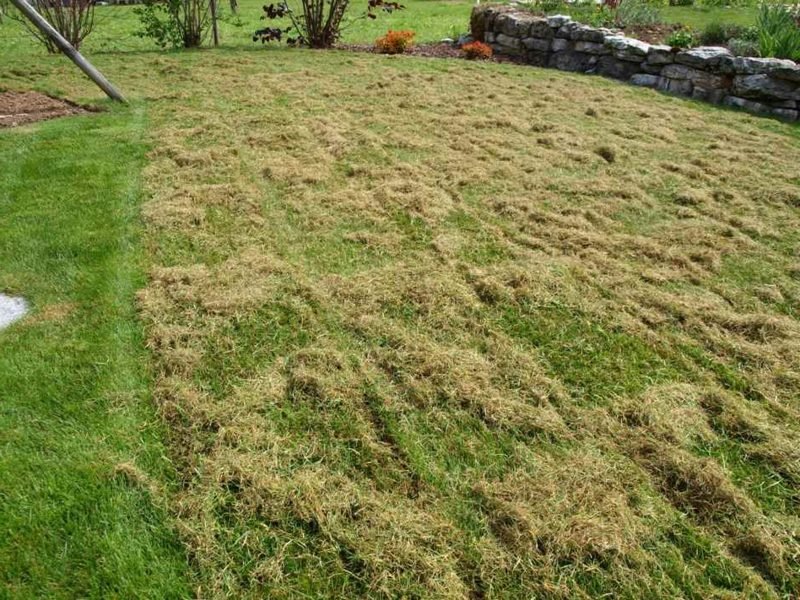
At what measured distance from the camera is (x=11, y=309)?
8.90ft

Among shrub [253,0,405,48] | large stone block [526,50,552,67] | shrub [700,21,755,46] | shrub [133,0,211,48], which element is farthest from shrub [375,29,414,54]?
shrub [700,21,755,46]

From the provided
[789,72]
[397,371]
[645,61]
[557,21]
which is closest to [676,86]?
[645,61]

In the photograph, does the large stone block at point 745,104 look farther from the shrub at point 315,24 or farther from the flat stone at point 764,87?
the shrub at point 315,24

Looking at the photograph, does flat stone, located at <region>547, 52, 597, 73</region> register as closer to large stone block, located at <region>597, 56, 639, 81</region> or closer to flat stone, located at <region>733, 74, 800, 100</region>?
large stone block, located at <region>597, 56, 639, 81</region>

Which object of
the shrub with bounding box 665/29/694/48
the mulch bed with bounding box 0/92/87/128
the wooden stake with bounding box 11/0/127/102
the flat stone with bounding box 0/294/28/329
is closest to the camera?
the flat stone with bounding box 0/294/28/329

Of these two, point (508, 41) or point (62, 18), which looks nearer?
point (62, 18)

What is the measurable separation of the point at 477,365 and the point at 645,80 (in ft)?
22.9

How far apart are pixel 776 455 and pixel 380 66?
8.06 meters

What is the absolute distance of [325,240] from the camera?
3439mm

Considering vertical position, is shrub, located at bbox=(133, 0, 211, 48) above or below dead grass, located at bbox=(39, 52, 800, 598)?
above

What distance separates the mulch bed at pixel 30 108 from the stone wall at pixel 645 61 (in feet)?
23.6

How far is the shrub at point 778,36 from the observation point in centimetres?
651

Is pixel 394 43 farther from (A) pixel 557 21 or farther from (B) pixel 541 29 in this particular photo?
(A) pixel 557 21

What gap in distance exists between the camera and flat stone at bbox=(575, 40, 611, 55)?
26.8ft
